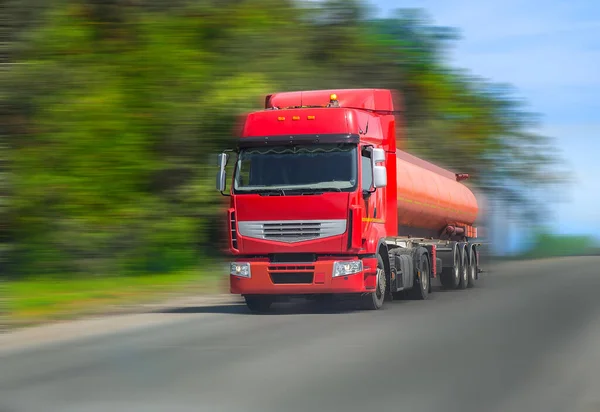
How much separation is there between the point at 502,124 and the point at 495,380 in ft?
169

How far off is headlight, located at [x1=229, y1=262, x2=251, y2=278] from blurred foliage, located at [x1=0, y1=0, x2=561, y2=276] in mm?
9666

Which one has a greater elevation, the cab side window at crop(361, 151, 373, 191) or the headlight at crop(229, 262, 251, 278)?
the cab side window at crop(361, 151, 373, 191)

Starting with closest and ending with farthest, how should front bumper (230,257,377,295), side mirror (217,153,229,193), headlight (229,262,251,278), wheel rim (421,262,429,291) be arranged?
front bumper (230,257,377,295), side mirror (217,153,229,193), headlight (229,262,251,278), wheel rim (421,262,429,291)

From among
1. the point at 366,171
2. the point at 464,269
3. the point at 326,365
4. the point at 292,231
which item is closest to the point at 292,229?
the point at 292,231

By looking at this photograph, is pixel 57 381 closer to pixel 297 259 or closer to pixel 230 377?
pixel 230 377

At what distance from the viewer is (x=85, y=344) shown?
13766 mm

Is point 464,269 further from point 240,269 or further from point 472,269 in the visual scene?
point 240,269

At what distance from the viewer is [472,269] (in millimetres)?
28922

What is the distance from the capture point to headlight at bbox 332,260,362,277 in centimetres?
1772

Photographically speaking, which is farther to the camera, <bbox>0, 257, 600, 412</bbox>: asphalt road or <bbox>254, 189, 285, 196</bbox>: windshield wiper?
<bbox>254, 189, 285, 196</bbox>: windshield wiper

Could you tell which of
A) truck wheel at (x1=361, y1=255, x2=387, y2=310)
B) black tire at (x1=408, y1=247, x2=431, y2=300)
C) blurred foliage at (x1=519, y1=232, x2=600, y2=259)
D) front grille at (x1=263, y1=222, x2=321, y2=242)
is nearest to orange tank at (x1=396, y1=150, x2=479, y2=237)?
black tire at (x1=408, y1=247, x2=431, y2=300)

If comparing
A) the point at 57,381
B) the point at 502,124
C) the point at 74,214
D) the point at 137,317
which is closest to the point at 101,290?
A: the point at 74,214

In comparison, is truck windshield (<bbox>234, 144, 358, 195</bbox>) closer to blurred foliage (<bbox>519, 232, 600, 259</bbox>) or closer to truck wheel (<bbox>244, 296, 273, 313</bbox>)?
truck wheel (<bbox>244, 296, 273, 313</bbox>)

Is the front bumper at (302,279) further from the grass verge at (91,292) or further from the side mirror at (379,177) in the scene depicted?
the grass verge at (91,292)
